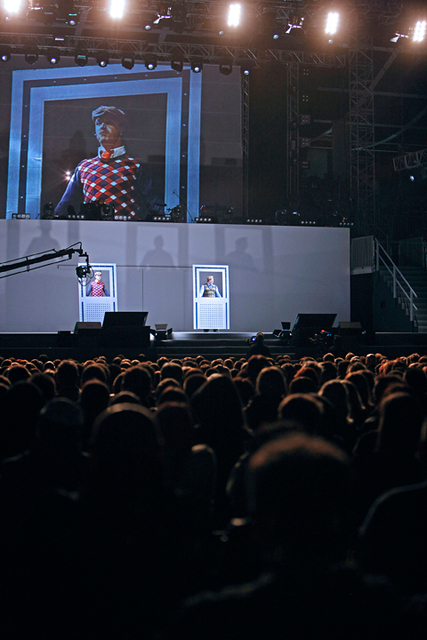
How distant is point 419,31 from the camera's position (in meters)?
13.4

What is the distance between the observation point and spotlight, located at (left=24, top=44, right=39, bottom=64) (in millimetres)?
14883

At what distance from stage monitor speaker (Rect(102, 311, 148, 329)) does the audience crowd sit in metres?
9.32

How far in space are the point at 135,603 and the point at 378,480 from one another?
4.08 feet

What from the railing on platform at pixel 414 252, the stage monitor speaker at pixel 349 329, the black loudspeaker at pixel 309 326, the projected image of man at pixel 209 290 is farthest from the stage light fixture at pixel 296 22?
the stage monitor speaker at pixel 349 329

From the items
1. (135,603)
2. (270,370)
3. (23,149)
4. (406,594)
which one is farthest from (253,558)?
(23,149)

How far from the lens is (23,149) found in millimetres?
16266

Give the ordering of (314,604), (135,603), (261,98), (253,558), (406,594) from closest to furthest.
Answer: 1. (314,604)
2. (406,594)
3. (135,603)
4. (253,558)
5. (261,98)

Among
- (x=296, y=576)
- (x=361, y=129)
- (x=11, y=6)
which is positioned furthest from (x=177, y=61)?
(x=296, y=576)

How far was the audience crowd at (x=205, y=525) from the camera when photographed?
0.95 meters

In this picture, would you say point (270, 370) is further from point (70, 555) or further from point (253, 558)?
point (70, 555)

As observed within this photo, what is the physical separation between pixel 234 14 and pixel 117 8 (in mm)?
2649

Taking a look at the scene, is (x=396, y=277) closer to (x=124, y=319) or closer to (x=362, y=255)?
(x=362, y=255)

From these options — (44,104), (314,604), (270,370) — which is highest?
(44,104)

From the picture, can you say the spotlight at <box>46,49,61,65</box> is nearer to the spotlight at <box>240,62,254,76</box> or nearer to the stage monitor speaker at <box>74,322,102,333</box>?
Result: the spotlight at <box>240,62,254,76</box>
